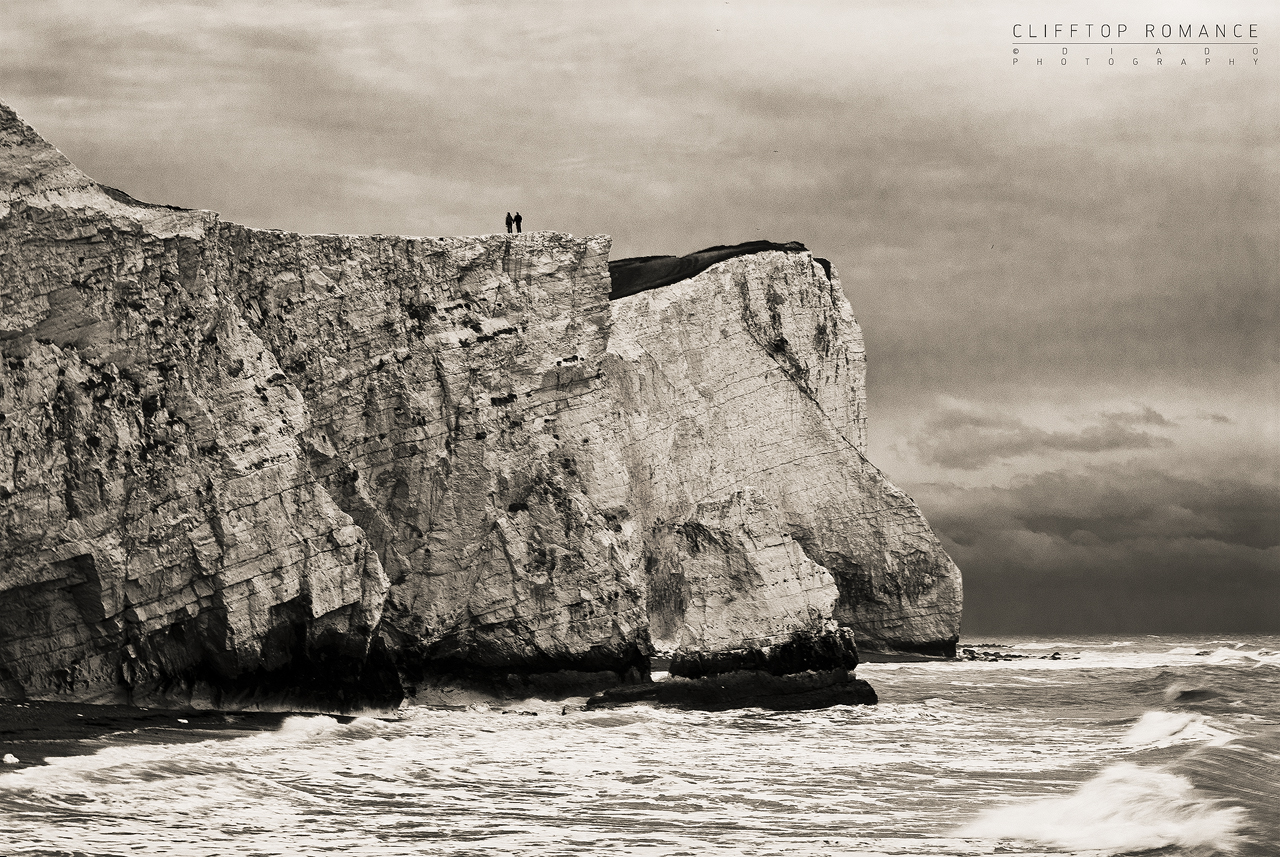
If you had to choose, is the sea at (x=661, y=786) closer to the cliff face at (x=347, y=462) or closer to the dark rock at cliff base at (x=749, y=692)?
the dark rock at cliff base at (x=749, y=692)

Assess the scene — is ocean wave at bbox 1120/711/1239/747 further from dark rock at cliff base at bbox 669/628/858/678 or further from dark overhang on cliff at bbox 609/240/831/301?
dark overhang on cliff at bbox 609/240/831/301

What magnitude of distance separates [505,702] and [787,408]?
16.3 meters

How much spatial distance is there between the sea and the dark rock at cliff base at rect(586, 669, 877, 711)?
2.37 feet

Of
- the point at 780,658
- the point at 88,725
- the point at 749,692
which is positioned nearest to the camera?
the point at 88,725

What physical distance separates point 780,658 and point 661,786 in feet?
39.4

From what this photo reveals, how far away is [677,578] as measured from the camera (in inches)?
1180

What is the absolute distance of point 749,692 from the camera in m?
27.6

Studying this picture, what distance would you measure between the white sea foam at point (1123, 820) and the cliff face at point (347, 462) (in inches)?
478

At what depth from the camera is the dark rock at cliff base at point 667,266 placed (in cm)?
4022

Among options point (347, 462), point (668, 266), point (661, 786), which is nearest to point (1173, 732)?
point (661, 786)

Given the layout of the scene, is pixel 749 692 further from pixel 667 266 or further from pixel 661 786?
pixel 667 266

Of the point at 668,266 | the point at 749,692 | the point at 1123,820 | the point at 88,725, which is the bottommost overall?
the point at 1123,820

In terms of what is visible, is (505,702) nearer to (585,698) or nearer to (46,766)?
(585,698)

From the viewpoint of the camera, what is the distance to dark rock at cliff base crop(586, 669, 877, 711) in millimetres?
26484
